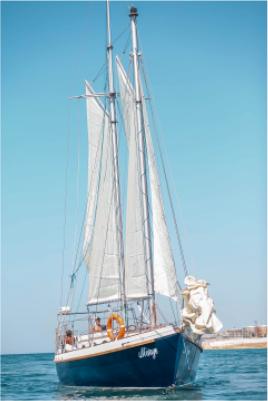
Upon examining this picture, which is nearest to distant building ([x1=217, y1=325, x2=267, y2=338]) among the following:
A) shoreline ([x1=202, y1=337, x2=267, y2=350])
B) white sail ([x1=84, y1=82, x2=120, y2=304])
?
shoreline ([x1=202, y1=337, x2=267, y2=350])

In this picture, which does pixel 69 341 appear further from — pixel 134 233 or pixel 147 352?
pixel 147 352

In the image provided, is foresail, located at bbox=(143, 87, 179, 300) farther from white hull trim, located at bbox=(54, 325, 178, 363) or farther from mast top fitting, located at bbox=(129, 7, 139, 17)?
mast top fitting, located at bbox=(129, 7, 139, 17)

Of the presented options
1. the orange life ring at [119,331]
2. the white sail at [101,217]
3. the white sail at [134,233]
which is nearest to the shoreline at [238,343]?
the white sail at [101,217]

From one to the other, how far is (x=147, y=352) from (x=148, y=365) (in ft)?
2.08

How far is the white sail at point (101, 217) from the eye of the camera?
133ft

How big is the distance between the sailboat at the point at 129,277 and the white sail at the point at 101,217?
0.20 ft

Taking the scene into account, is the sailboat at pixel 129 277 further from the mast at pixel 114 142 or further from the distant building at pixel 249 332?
the distant building at pixel 249 332

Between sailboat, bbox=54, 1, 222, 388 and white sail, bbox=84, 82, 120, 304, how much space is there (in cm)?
6

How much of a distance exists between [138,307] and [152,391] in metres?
6.42

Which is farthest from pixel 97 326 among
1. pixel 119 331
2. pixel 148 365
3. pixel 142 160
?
pixel 142 160

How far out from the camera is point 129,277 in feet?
121

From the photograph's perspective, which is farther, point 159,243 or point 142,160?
point 142,160

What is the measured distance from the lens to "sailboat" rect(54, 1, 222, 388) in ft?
104

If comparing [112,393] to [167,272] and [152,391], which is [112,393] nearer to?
[152,391]
